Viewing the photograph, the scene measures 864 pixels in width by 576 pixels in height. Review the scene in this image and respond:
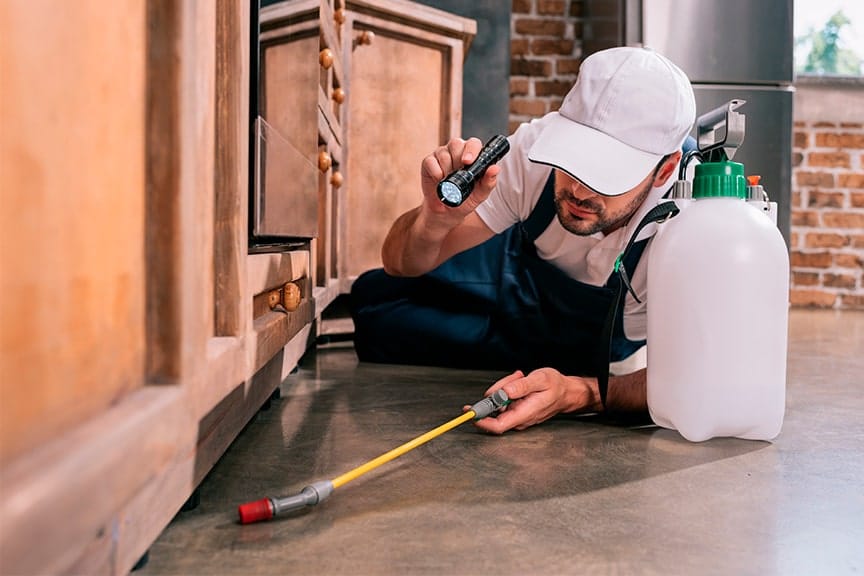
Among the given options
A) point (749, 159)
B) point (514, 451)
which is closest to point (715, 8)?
point (749, 159)


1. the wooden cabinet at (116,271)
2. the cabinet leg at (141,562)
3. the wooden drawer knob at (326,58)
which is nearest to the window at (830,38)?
the wooden drawer knob at (326,58)

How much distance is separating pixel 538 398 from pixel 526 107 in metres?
2.45

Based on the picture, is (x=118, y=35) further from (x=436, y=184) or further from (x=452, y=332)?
(x=452, y=332)

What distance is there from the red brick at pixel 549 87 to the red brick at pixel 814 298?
146 centimetres

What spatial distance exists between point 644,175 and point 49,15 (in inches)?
32.7

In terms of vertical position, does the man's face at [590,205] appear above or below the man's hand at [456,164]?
below

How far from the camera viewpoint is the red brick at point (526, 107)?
3.29m

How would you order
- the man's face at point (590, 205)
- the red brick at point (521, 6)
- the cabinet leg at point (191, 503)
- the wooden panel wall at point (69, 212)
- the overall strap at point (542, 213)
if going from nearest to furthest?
the wooden panel wall at point (69, 212) < the cabinet leg at point (191, 503) < the man's face at point (590, 205) < the overall strap at point (542, 213) < the red brick at point (521, 6)

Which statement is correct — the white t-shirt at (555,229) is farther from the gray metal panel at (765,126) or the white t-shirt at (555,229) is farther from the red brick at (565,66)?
the red brick at (565,66)

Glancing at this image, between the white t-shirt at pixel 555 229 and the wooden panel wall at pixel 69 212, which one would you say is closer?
the wooden panel wall at pixel 69 212

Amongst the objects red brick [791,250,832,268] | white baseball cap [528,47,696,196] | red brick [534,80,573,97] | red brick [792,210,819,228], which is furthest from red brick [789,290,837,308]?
white baseball cap [528,47,696,196]

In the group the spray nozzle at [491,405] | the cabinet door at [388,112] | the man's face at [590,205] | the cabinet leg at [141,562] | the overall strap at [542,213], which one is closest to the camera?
the cabinet leg at [141,562]

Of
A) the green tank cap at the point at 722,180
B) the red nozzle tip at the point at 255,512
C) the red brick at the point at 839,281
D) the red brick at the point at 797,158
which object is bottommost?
the red nozzle tip at the point at 255,512

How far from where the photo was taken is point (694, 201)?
99 cm
